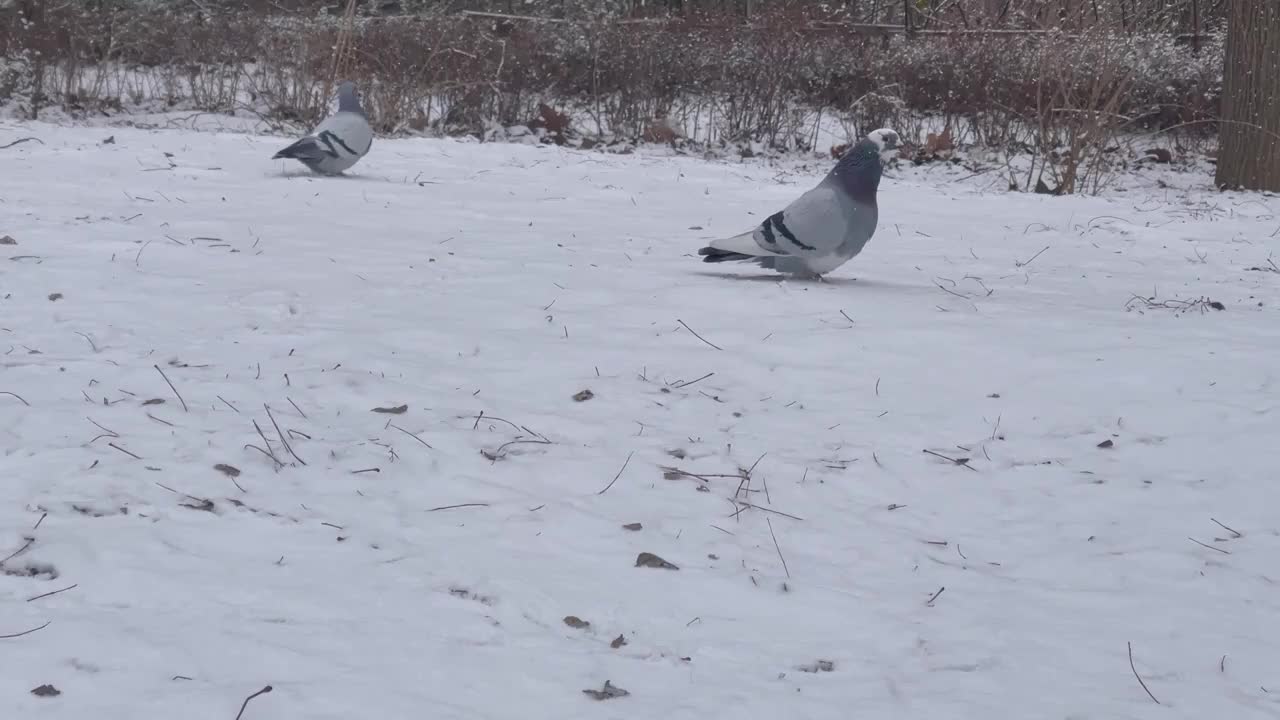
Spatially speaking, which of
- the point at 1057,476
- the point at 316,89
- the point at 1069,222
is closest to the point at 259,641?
the point at 1057,476

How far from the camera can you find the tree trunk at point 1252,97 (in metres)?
8.38

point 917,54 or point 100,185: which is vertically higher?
point 917,54

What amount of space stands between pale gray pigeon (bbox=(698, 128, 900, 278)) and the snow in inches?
6.9

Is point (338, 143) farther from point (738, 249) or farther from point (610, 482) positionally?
point (610, 482)

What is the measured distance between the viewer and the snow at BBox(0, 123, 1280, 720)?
2043 mm

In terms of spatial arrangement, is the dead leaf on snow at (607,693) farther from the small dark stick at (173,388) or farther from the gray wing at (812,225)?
the gray wing at (812,225)

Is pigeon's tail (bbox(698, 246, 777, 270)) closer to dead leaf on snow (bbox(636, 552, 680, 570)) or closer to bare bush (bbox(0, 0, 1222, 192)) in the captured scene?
dead leaf on snow (bbox(636, 552, 680, 570))

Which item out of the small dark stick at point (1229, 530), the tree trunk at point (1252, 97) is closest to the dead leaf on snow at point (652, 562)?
the small dark stick at point (1229, 530)

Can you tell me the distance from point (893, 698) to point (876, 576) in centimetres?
51

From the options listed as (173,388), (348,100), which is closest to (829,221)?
(173,388)

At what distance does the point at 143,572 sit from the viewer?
7.34 ft

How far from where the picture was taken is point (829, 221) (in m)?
4.86

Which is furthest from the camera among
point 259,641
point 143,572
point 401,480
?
point 401,480

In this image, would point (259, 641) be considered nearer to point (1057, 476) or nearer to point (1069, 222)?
point (1057, 476)
